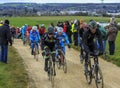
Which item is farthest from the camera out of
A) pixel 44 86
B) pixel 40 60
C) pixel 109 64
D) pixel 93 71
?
pixel 40 60

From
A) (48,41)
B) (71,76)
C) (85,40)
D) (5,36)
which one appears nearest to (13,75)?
(71,76)

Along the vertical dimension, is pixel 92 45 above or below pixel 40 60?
above

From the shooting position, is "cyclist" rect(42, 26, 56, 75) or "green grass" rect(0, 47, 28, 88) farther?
"cyclist" rect(42, 26, 56, 75)

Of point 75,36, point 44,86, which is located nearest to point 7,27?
point 44,86

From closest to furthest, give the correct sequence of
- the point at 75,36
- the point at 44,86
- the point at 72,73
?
the point at 44,86, the point at 72,73, the point at 75,36

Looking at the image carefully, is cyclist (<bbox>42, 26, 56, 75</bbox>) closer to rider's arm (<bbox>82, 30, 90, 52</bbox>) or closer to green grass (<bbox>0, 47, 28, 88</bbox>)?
green grass (<bbox>0, 47, 28, 88</bbox>)

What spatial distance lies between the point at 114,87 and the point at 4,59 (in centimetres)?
912

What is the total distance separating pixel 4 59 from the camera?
22.4 m

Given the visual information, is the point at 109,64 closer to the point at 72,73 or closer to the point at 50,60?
the point at 72,73

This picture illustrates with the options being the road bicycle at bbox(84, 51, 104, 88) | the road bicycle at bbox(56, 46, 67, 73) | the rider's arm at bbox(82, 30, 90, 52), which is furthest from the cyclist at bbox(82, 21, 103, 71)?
the road bicycle at bbox(56, 46, 67, 73)

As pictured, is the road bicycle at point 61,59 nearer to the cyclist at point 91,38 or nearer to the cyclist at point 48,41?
the cyclist at point 48,41

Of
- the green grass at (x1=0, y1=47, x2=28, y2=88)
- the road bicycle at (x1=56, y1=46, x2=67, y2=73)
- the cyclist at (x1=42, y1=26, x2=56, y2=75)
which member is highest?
the cyclist at (x1=42, y1=26, x2=56, y2=75)

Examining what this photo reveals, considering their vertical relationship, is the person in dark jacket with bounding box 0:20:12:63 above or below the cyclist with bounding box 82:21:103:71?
below

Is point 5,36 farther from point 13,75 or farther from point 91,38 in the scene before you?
point 91,38
